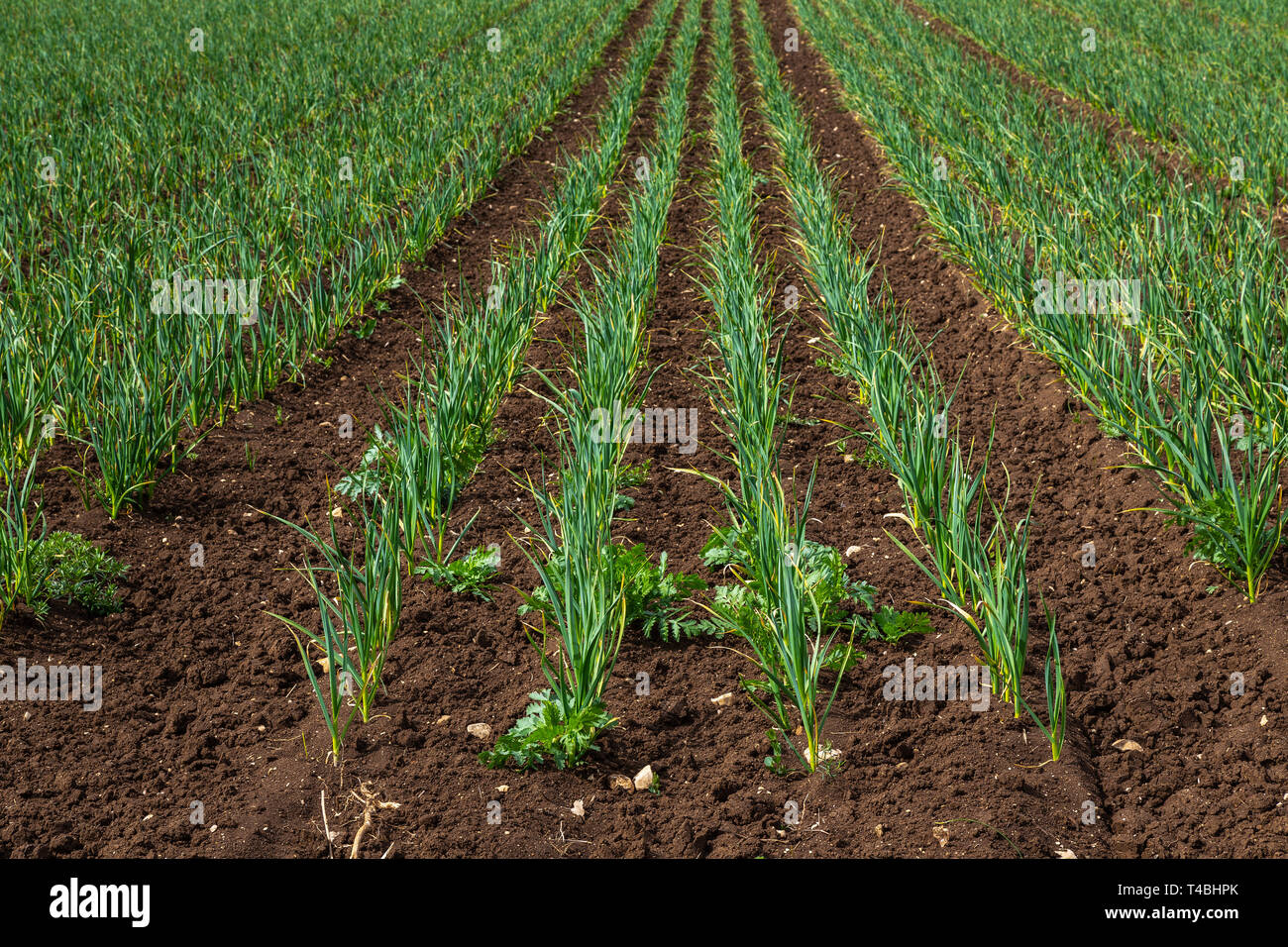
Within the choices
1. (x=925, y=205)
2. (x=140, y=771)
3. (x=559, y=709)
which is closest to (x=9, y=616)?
(x=140, y=771)

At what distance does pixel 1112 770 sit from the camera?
200 cm

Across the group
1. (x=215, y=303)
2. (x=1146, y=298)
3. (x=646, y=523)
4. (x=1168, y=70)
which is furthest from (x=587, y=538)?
(x=1168, y=70)

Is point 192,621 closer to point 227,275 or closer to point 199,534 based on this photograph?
point 199,534

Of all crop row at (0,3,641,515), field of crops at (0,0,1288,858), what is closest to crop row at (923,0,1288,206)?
field of crops at (0,0,1288,858)

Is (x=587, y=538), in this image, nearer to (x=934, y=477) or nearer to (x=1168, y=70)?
(x=934, y=477)

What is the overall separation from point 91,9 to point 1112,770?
16304 millimetres

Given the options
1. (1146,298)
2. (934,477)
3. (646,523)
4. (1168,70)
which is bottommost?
(646,523)

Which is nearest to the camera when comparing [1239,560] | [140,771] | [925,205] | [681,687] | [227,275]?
[140,771]

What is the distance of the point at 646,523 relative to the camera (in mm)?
2998

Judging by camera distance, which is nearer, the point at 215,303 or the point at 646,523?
the point at 646,523

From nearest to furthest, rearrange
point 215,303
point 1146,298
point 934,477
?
point 934,477 < point 1146,298 < point 215,303

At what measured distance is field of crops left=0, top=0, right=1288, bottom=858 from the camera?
1962 mm

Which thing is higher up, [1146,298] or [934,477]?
[1146,298]

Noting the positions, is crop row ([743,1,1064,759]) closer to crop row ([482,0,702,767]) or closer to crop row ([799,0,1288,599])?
crop row ([799,0,1288,599])
